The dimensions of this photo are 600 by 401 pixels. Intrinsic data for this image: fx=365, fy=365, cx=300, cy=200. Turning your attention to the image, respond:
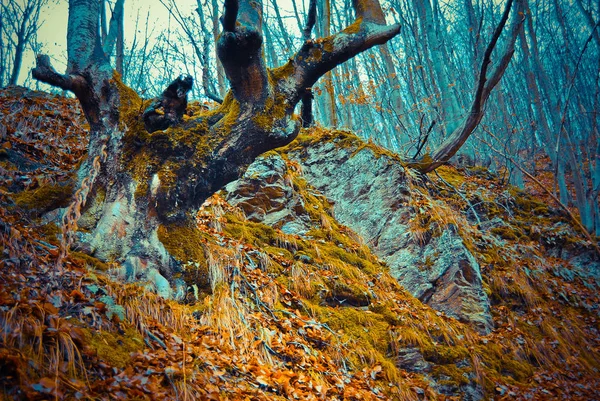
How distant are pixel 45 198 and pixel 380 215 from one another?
551 centimetres

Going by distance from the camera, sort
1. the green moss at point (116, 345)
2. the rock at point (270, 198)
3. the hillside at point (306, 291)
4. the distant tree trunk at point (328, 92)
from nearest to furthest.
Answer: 1. the green moss at point (116, 345)
2. the hillside at point (306, 291)
3. the rock at point (270, 198)
4. the distant tree trunk at point (328, 92)

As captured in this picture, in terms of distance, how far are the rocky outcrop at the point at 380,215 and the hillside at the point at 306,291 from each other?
0.09 ft

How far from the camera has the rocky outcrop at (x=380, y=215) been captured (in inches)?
234

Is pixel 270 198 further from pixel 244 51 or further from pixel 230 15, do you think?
pixel 230 15

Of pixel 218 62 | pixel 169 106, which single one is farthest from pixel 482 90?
pixel 218 62

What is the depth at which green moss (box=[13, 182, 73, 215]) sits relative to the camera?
11.6ft

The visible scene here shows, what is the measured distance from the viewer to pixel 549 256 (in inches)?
326

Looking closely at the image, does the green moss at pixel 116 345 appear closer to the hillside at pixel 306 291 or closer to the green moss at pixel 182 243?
the hillside at pixel 306 291

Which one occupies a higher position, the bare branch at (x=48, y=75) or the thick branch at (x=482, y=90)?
the thick branch at (x=482, y=90)

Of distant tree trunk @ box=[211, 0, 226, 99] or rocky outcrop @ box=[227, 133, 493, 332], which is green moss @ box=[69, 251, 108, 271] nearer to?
rocky outcrop @ box=[227, 133, 493, 332]

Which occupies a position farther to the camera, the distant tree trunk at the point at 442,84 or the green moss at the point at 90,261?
the distant tree trunk at the point at 442,84

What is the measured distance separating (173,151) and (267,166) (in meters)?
3.44

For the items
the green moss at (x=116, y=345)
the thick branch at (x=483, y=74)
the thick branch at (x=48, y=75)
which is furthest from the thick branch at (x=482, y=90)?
the green moss at (x=116, y=345)

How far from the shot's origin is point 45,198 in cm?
362
